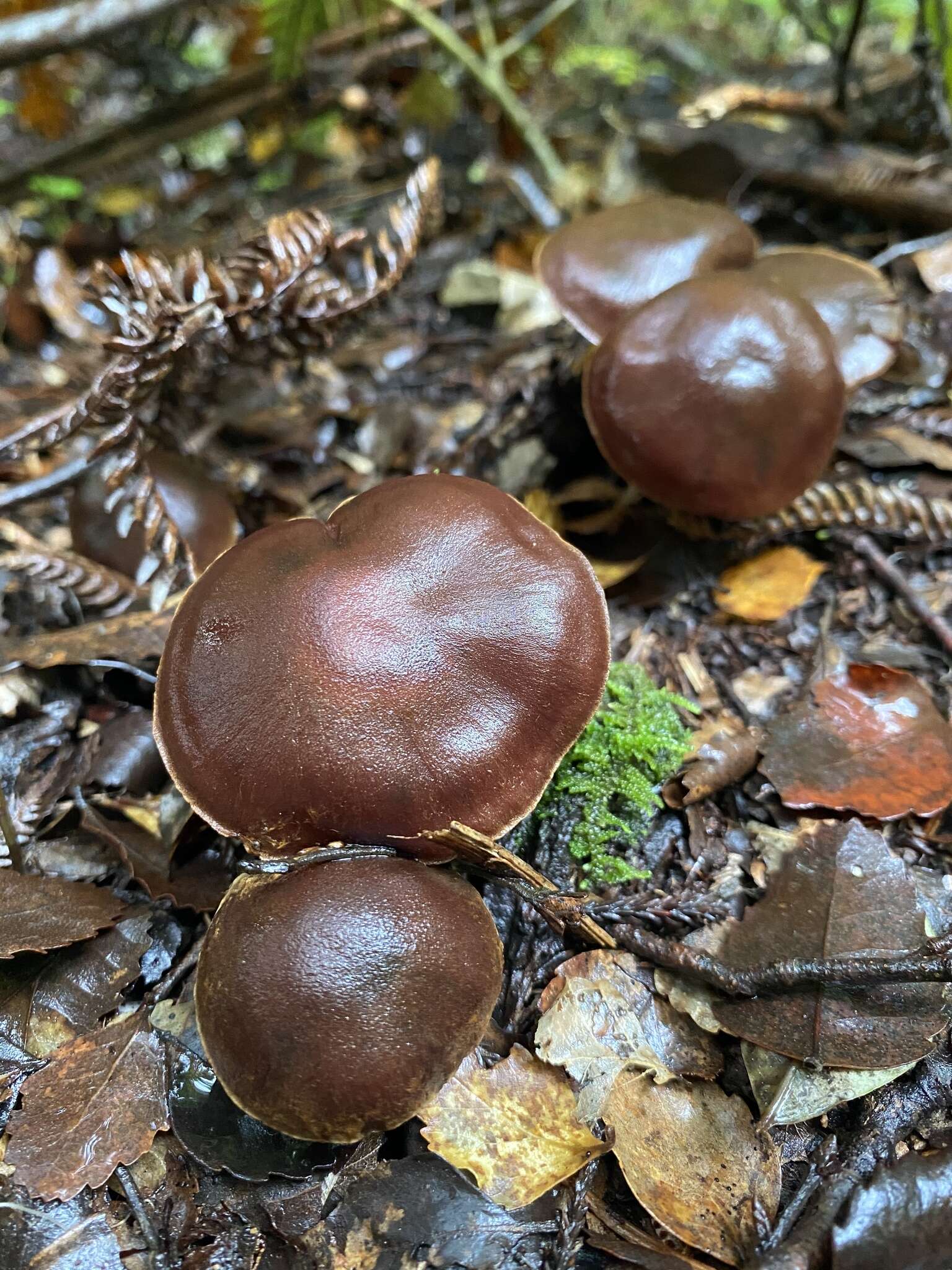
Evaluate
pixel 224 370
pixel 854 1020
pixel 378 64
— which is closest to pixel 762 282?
pixel 224 370

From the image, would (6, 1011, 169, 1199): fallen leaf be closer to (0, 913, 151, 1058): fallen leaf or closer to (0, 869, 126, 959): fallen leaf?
(0, 913, 151, 1058): fallen leaf

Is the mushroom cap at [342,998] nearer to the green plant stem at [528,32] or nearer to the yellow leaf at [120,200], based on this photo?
the yellow leaf at [120,200]

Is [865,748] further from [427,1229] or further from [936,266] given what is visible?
[936,266]

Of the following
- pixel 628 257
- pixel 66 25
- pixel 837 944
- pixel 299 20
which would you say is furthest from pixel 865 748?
pixel 299 20

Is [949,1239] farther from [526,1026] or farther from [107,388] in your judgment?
[107,388]

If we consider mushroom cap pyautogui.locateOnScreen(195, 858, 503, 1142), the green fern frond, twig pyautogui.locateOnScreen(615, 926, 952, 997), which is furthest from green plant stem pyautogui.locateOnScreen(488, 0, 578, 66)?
twig pyautogui.locateOnScreen(615, 926, 952, 997)
